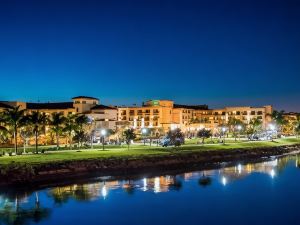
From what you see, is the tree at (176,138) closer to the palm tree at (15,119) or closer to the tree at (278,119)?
the palm tree at (15,119)

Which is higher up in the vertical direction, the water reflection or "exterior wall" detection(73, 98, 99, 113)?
"exterior wall" detection(73, 98, 99, 113)

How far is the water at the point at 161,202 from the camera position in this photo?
4172 cm

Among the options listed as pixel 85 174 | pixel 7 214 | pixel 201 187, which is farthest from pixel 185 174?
pixel 7 214

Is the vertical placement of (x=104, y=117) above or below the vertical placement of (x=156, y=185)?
above

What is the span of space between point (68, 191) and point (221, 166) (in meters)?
34.3

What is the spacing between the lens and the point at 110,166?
218 ft

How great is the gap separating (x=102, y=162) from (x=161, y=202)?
2025 cm

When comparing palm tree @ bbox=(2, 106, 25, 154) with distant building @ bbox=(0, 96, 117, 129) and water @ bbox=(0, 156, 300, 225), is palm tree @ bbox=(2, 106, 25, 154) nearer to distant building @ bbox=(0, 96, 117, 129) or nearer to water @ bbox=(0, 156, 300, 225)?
water @ bbox=(0, 156, 300, 225)

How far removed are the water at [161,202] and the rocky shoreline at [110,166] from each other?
3378 mm

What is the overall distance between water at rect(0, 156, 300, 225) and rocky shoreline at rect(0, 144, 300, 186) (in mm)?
3378

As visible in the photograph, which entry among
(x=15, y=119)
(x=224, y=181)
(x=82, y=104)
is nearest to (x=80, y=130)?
(x=15, y=119)

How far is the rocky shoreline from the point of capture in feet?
182

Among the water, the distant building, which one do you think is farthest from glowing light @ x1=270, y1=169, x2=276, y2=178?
the distant building

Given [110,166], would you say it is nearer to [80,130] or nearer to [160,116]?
[80,130]
